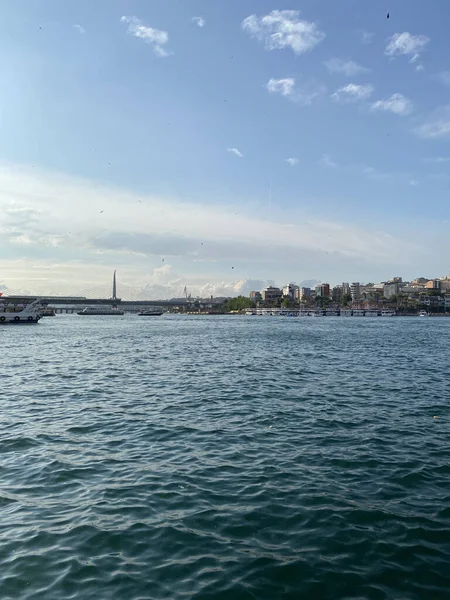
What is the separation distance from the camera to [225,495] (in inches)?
413

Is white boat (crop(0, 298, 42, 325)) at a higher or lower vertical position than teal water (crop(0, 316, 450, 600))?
higher

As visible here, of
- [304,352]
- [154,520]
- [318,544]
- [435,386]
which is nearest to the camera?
[318,544]

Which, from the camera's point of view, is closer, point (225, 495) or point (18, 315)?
point (225, 495)

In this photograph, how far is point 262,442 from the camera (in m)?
14.5

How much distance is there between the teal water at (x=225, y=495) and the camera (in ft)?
24.2

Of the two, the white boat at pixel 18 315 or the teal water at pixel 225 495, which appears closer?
the teal water at pixel 225 495

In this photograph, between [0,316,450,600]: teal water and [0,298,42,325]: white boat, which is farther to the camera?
[0,298,42,325]: white boat

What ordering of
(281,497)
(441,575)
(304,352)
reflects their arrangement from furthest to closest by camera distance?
(304,352) < (281,497) < (441,575)

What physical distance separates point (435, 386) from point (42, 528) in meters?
22.0

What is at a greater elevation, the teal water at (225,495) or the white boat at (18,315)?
the white boat at (18,315)

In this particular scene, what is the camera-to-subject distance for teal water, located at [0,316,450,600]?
24.2 feet

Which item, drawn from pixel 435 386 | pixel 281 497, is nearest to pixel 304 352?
pixel 435 386

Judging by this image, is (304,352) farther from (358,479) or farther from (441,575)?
(441,575)

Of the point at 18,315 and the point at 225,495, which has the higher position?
the point at 18,315
